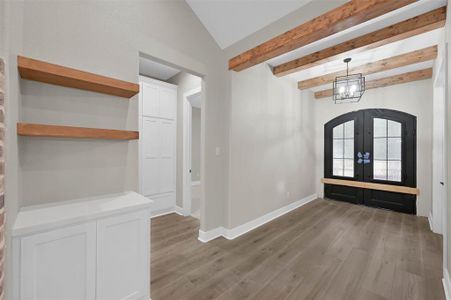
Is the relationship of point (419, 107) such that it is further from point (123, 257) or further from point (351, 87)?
point (123, 257)

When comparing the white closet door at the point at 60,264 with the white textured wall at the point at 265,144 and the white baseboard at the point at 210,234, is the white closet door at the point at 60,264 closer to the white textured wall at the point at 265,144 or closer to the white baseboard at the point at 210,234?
the white baseboard at the point at 210,234

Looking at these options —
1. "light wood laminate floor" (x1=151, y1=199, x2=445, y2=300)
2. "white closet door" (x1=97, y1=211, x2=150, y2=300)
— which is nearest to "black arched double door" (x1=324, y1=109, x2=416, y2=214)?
"light wood laminate floor" (x1=151, y1=199, x2=445, y2=300)

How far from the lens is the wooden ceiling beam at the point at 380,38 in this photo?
2252 millimetres

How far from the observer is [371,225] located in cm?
351

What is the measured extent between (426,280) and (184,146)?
379 centimetres

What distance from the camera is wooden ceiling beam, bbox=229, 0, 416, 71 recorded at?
1700 millimetres

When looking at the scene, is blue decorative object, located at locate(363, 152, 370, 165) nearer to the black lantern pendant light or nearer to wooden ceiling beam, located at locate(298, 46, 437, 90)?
wooden ceiling beam, located at locate(298, 46, 437, 90)

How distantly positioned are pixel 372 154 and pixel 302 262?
3.68 meters

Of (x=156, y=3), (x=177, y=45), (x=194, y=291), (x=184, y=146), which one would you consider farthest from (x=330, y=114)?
(x=194, y=291)

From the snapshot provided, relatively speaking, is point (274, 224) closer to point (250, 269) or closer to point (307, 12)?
point (250, 269)

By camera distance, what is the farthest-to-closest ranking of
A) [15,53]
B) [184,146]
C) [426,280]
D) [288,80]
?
[288,80] → [184,146] → [426,280] → [15,53]

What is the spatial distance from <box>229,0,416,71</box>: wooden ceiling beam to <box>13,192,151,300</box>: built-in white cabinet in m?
2.29

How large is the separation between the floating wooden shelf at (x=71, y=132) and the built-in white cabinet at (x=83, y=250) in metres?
0.55

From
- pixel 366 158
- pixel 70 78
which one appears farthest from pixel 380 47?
pixel 70 78
